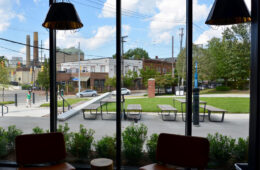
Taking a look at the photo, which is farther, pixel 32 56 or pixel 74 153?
A: pixel 32 56

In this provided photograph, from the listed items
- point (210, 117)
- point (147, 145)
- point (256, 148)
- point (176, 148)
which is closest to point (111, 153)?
point (147, 145)

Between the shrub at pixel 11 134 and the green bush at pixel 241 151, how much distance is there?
325 cm

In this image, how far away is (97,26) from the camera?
9.82 feet

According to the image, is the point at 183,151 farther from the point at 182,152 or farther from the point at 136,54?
the point at 136,54

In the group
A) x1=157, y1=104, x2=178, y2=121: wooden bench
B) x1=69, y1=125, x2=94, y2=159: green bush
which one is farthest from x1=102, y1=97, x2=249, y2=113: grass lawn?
x1=69, y1=125, x2=94, y2=159: green bush

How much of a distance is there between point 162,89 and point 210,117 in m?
Result: 0.79

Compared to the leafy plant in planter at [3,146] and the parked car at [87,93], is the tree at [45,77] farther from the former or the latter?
the leafy plant in planter at [3,146]

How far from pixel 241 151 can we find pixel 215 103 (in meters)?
0.71

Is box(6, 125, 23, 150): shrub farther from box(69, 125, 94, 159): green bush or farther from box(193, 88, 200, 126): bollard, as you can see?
box(193, 88, 200, 126): bollard

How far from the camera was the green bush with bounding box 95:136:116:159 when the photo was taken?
2.81 meters

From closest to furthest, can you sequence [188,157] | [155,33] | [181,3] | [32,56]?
[188,157], [181,3], [155,33], [32,56]

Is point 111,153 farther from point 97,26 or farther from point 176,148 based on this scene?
point 97,26

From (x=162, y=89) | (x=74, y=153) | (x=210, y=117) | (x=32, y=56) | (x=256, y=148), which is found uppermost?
(x=32, y=56)

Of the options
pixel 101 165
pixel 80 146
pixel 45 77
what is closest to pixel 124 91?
pixel 80 146
